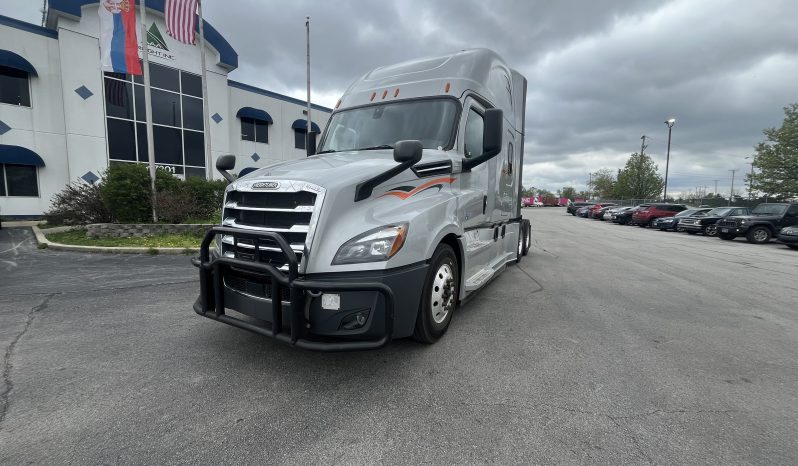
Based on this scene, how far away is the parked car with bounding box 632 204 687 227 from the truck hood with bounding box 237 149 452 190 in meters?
27.6

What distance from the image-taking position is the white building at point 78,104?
49.3 feet

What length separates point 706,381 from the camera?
3.08 meters

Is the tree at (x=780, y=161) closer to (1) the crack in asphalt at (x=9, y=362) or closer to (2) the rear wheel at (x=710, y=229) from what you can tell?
(2) the rear wheel at (x=710, y=229)

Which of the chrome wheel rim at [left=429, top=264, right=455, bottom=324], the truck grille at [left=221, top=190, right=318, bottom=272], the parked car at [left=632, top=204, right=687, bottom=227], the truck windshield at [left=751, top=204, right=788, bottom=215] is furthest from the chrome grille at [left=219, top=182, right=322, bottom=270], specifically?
the parked car at [left=632, top=204, right=687, bottom=227]

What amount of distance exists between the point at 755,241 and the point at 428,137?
19007 mm

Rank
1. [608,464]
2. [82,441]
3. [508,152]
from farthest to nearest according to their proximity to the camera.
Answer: [508,152]
[82,441]
[608,464]

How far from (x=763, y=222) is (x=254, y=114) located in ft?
84.5

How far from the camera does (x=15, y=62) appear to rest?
14.4 m

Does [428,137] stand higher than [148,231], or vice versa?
[428,137]

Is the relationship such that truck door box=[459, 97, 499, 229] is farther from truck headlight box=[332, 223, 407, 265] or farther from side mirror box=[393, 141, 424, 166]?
truck headlight box=[332, 223, 407, 265]

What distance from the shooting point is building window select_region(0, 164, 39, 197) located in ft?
49.8

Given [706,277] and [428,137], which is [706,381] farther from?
[706,277]

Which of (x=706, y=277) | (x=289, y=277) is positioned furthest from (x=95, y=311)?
(x=706, y=277)

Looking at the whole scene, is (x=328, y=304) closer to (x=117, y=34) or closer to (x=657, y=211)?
(x=117, y=34)
